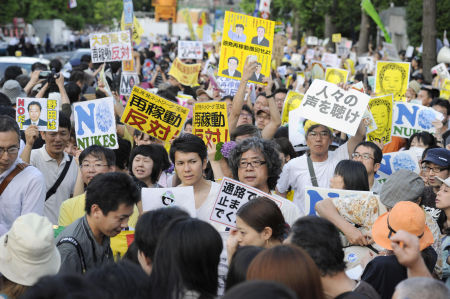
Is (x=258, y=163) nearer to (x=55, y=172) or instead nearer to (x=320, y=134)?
(x=320, y=134)

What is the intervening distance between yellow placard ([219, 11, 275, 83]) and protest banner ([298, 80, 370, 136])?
1.85m

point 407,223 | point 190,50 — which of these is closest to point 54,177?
point 407,223

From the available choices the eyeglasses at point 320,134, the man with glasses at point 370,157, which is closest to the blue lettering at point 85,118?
the eyeglasses at point 320,134

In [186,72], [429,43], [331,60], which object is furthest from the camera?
[429,43]

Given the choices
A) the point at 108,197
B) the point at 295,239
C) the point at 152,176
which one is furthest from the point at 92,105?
the point at 295,239

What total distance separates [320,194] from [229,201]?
0.70 metres

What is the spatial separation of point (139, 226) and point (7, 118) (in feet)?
6.45

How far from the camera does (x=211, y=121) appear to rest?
291 inches

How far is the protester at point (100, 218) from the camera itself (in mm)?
4133

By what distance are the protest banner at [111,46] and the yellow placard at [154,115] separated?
180 inches

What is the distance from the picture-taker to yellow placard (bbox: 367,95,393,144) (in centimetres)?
848

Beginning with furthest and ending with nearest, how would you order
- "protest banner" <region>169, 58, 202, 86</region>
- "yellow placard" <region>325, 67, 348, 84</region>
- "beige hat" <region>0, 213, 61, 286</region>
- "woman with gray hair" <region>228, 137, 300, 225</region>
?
"protest banner" <region>169, 58, 202, 86</region>, "yellow placard" <region>325, 67, 348, 84</region>, "woman with gray hair" <region>228, 137, 300, 225</region>, "beige hat" <region>0, 213, 61, 286</region>

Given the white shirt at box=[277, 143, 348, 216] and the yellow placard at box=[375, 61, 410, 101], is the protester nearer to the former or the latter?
the white shirt at box=[277, 143, 348, 216]

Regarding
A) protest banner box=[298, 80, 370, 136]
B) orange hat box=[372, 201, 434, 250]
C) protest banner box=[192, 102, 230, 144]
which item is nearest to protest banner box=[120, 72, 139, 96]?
protest banner box=[192, 102, 230, 144]
